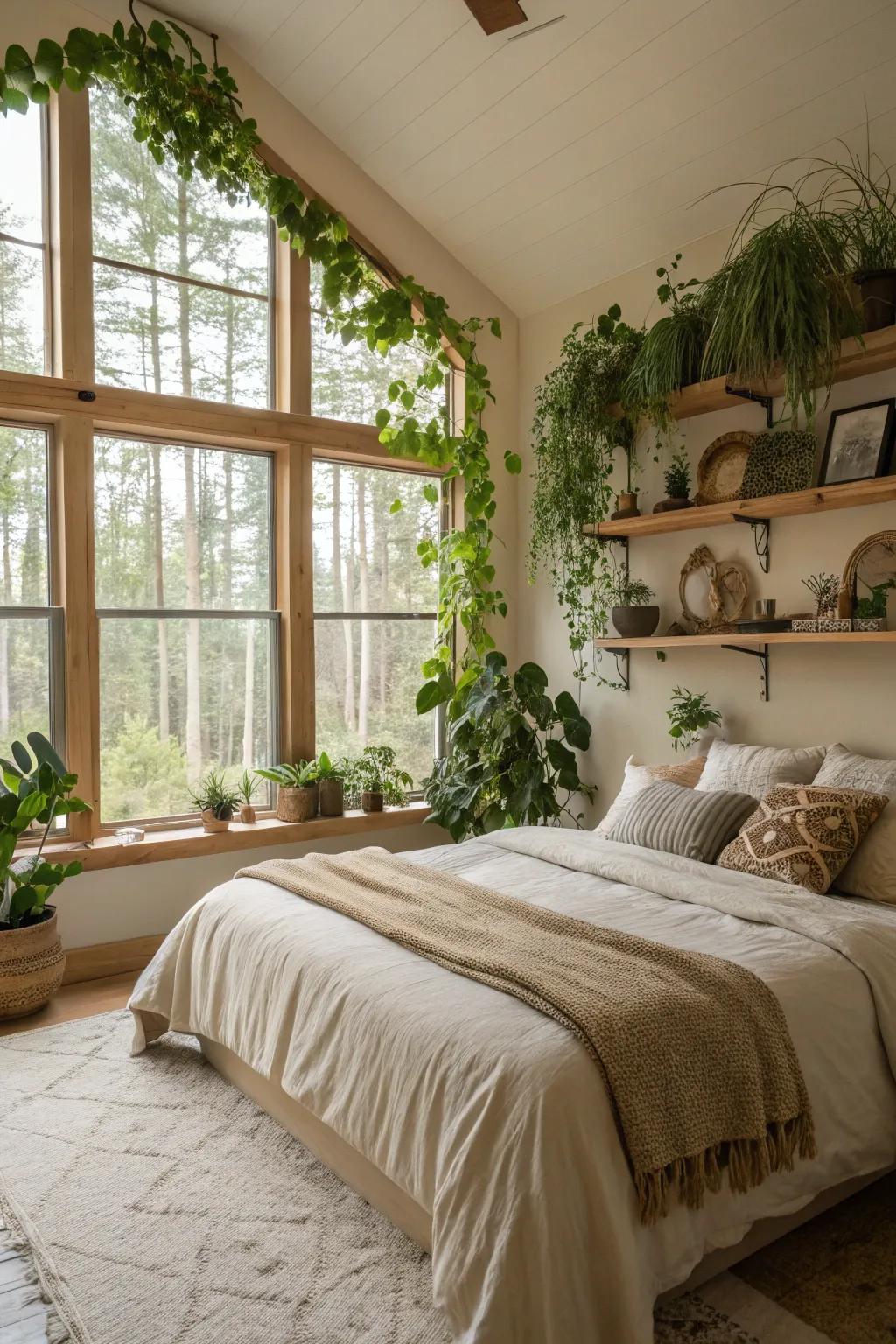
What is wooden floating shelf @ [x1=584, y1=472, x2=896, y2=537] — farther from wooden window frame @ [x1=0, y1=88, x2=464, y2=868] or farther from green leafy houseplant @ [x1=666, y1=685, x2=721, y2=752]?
wooden window frame @ [x1=0, y1=88, x2=464, y2=868]

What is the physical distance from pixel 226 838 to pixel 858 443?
9.57 ft

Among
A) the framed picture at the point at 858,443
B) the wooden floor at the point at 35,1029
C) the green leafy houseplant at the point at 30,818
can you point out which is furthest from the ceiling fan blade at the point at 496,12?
the wooden floor at the point at 35,1029

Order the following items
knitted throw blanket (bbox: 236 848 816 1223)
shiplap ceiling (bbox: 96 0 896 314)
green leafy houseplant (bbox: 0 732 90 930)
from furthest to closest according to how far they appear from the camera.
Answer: green leafy houseplant (bbox: 0 732 90 930) → shiplap ceiling (bbox: 96 0 896 314) → knitted throw blanket (bbox: 236 848 816 1223)

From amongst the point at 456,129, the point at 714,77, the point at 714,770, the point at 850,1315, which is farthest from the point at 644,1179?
the point at 456,129

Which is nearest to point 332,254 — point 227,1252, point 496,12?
point 496,12

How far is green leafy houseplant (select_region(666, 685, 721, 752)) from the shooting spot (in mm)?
3908

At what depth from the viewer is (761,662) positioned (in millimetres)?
3764

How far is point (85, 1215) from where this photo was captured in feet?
7.37

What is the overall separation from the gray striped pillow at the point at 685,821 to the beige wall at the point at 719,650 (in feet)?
1.82

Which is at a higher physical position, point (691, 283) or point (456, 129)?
point (456, 129)

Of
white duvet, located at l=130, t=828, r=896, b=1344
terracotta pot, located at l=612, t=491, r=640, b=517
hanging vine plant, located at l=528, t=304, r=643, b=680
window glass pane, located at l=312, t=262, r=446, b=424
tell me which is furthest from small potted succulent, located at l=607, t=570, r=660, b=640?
window glass pane, located at l=312, t=262, r=446, b=424

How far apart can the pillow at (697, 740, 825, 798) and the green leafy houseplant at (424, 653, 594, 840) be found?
938 millimetres

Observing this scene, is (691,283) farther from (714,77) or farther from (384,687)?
(384,687)

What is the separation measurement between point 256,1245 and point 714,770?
2179 millimetres
